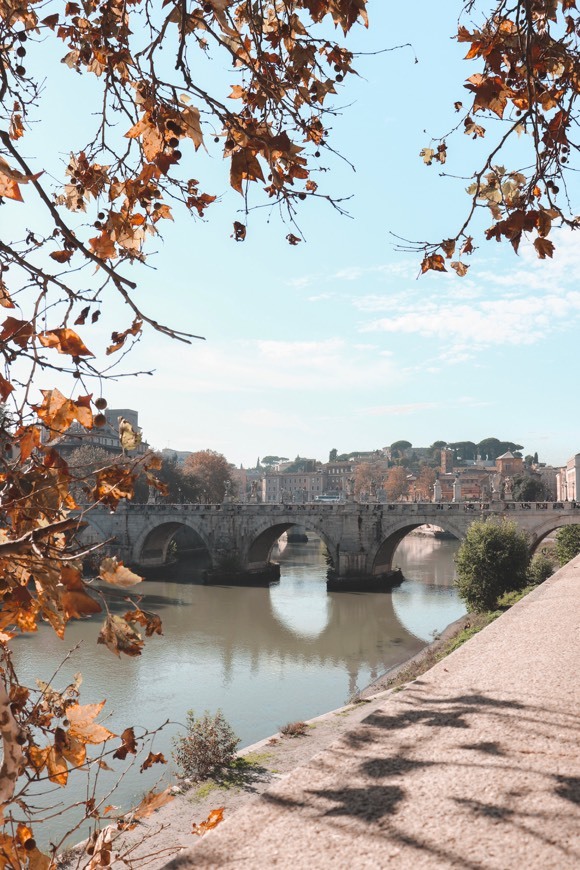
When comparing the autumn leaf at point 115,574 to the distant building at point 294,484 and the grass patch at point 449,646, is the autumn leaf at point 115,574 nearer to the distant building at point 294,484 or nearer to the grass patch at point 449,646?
the grass patch at point 449,646

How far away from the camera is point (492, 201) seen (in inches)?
131

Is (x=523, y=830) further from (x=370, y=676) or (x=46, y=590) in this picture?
(x=370, y=676)

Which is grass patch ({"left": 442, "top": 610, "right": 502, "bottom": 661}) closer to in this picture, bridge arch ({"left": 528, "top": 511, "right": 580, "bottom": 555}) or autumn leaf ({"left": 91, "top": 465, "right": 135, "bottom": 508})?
bridge arch ({"left": 528, "top": 511, "right": 580, "bottom": 555})

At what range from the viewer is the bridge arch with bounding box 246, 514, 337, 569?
33656 millimetres

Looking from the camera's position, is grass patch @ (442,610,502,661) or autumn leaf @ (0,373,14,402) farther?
grass patch @ (442,610,502,661)

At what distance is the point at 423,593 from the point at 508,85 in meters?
28.6

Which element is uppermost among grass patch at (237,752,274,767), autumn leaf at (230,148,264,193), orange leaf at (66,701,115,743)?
autumn leaf at (230,148,264,193)

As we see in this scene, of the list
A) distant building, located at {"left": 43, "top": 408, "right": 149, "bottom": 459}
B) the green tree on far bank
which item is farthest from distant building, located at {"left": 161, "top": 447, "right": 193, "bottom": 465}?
the green tree on far bank

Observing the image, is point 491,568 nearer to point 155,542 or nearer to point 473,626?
point 473,626

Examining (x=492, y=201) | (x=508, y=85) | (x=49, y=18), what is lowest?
(x=492, y=201)

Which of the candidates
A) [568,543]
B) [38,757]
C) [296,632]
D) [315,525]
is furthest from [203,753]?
[315,525]

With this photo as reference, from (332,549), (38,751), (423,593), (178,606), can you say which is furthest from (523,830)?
(332,549)

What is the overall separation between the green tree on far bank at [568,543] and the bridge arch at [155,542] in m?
19.0

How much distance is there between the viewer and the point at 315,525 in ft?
111
